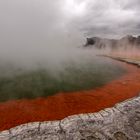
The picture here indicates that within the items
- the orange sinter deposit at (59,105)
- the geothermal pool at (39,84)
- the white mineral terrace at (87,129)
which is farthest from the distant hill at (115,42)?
the white mineral terrace at (87,129)

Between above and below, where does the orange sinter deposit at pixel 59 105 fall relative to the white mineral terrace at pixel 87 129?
below

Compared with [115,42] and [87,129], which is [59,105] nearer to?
[87,129]

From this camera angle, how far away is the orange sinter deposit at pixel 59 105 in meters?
10.8

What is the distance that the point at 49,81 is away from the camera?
1772cm

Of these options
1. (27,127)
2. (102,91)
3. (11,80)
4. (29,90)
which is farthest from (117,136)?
(11,80)

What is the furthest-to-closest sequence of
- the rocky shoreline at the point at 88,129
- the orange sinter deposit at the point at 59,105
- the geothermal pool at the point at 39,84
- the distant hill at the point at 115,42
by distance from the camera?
the distant hill at the point at 115,42 < the geothermal pool at the point at 39,84 < the orange sinter deposit at the point at 59,105 < the rocky shoreline at the point at 88,129

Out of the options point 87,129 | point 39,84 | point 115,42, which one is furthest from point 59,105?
point 115,42

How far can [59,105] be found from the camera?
1256cm

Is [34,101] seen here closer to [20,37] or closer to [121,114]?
[121,114]

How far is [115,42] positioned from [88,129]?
136709mm

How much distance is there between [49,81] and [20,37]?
62.9 metres

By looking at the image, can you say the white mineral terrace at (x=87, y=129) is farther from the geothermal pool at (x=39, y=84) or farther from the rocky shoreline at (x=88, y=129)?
the geothermal pool at (x=39, y=84)

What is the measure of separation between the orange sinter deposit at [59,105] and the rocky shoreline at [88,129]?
2770mm

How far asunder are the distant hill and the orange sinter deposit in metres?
110
